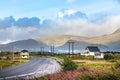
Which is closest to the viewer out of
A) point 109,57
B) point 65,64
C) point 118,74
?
point 118,74

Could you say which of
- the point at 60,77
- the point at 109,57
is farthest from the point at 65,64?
the point at 109,57

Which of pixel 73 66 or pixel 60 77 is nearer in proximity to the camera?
pixel 60 77

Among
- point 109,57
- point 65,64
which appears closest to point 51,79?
point 65,64

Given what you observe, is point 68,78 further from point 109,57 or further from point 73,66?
point 109,57

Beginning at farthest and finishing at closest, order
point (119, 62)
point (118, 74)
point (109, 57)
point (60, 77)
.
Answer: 1. point (109, 57)
2. point (119, 62)
3. point (60, 77)
4. point (118, 74)

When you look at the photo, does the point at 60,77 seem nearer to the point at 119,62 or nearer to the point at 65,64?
the point at 119,62

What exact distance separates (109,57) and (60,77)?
158551 millimetres

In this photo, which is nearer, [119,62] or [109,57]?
[119,62]

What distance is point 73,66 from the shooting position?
41.5 metres

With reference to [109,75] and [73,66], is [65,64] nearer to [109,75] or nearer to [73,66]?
[73,66]

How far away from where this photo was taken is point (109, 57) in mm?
178375

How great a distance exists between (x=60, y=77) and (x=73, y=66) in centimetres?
2005

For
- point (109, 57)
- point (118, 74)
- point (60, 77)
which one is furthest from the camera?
point (109, 57)

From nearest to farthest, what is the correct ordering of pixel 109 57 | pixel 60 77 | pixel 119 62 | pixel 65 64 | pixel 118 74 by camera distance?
pixel 118 74 → pixel 60 77 → pixel 119 62 → pixel 65 64 → pixel 109 57
